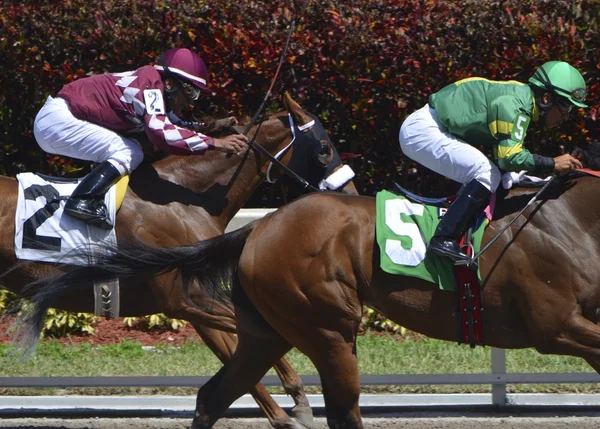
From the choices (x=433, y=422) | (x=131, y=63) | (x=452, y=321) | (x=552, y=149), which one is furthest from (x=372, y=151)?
(x=452, y=321)

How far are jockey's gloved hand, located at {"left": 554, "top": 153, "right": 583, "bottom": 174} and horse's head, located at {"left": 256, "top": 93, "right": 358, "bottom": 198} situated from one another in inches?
58.7

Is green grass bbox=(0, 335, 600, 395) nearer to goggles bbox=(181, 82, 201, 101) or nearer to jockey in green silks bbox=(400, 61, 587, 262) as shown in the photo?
goggles bbox=(181, 82, 201, 101)

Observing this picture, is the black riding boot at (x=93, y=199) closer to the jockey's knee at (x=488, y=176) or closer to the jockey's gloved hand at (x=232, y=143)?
the jockey's gloved hand at (x=232, y=143)

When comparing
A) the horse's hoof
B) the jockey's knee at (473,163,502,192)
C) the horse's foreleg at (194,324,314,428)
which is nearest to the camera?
the jockey's knee at (473,163,502,192)

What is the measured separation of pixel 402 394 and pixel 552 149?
2.69 meters

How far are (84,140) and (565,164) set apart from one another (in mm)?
2844

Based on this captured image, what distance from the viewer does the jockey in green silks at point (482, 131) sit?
4.92 metres

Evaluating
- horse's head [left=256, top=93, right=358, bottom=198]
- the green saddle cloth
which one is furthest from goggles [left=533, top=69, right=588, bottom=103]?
horse's head [left=256, top=93, right=358, bottom=198]

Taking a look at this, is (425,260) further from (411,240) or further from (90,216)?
(90,216)

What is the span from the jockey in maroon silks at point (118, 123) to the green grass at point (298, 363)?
4.99 feet

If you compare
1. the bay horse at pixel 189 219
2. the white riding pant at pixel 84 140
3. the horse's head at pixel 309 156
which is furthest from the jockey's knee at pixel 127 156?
the horse's head at pixel 309 156

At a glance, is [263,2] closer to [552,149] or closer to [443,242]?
[552,149]

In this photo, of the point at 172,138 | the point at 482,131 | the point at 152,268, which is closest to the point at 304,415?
the point at 152,268

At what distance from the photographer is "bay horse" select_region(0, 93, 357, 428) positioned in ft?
19.7
